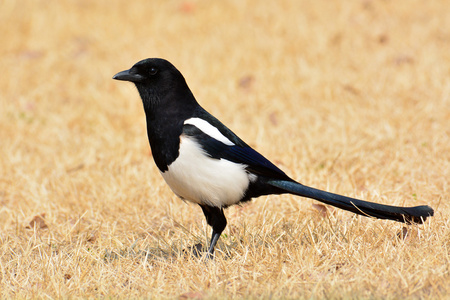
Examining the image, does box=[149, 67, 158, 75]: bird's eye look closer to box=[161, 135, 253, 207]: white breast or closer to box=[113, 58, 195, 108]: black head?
box=[113, 58, 195, 108]: black head

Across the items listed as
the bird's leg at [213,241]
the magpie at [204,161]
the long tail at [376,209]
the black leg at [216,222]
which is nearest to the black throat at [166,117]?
the magpie at [204,161]

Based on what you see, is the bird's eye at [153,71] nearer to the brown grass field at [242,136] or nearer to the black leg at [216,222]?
the black leg at [216,222]

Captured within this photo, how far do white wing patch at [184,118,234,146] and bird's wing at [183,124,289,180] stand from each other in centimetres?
2

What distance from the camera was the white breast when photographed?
3.25 m

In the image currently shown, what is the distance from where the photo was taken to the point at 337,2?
927 cm

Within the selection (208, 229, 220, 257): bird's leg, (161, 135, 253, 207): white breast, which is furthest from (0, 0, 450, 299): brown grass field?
(161, 135, 253, 207): white breast

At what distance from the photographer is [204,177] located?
328 cm

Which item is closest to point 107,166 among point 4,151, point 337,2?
point 4,151

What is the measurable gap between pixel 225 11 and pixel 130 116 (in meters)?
3.32

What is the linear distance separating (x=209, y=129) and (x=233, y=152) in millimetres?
188

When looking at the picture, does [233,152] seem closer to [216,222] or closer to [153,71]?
[216,222]

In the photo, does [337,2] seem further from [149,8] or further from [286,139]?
[286,139]

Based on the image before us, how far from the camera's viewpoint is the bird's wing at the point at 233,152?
3.29m

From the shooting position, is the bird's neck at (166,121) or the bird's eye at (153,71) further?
the bird's eye at (153,71)
